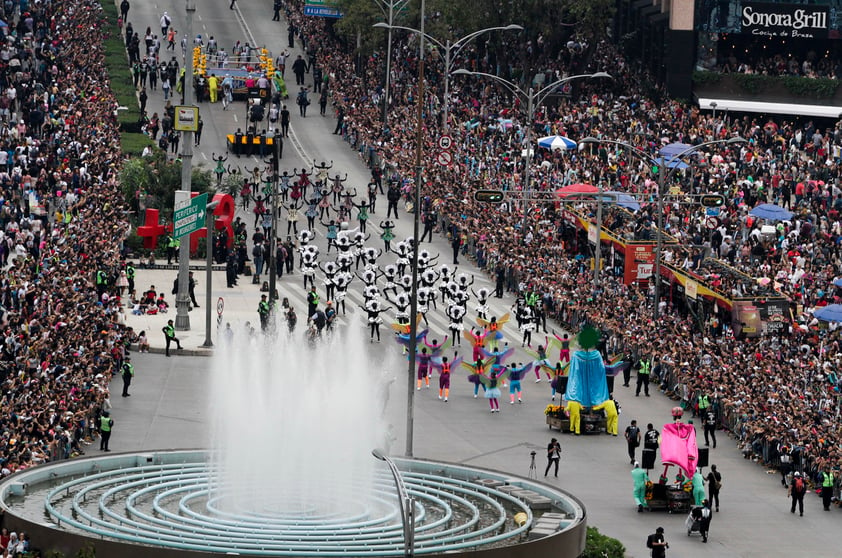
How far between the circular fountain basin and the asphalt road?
442cm

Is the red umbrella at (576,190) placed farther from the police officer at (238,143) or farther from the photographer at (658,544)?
the photographer at (658,544)

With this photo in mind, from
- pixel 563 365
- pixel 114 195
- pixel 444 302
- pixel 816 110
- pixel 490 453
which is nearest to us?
pixel 490 453

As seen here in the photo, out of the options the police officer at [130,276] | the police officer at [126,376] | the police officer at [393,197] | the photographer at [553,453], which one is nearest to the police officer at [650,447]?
the photographer at [553,453]

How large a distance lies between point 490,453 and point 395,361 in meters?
9.55

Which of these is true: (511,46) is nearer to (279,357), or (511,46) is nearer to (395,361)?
(395,361)

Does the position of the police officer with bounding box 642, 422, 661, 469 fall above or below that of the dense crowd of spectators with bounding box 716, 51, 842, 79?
below

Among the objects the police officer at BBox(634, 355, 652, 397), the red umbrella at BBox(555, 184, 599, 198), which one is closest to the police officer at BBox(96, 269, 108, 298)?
the police officer at BBox(634, 355, 652, 397)

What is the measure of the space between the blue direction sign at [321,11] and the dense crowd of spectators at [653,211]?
1.69 meters

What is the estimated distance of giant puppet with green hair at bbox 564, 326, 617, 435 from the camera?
174 feet

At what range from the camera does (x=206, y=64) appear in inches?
3743

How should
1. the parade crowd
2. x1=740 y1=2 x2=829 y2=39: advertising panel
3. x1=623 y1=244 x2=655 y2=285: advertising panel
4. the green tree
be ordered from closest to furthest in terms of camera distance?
the green tree → the parade crowd → x1=623 y1=244 x2=655 y2=285: advertising panel → x1=740 y1=2 x2=829 y2=39: advertising panel

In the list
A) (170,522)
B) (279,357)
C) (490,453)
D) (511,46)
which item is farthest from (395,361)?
(511,46)

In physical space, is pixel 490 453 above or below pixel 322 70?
below

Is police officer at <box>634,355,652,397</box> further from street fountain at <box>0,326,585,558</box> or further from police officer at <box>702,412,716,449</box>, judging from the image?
street fountain at <box>0,326,585,558</box>
